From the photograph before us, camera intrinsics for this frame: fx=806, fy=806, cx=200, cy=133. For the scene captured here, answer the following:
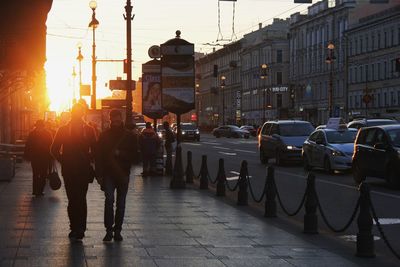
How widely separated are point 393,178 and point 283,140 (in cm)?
1238

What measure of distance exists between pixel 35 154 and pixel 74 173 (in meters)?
7.42

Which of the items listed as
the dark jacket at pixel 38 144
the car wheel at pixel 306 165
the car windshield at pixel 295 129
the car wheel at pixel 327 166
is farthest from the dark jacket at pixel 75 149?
the car windshield at pixel 295 129

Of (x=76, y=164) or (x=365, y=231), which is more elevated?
(x=76, y=164)

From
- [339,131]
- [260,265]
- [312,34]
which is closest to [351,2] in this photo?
[312,34]

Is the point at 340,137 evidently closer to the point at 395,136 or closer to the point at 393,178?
the point at 395,136

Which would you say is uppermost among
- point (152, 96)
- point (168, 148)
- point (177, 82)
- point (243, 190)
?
point (177, 82)

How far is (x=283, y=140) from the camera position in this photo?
3212cm

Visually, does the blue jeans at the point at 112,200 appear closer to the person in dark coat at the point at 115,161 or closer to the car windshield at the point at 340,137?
the person in dark coat at the point at 115,161

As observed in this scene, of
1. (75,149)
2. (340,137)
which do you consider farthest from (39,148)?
(340,137)

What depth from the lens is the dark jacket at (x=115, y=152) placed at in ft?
35.8

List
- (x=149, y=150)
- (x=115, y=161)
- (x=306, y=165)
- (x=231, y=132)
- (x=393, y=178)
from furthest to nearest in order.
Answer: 1. (x=231, y=132)
2. (x=306, y=165)
3. (x=149, y=150)
4. (x=393, y=178)
5. (x=115, y=161)

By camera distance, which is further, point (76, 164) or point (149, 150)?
point (149, 150)

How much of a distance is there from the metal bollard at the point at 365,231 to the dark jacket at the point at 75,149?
3.73m

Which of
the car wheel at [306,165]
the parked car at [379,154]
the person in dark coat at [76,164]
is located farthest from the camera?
the car wheel at [306,165]
